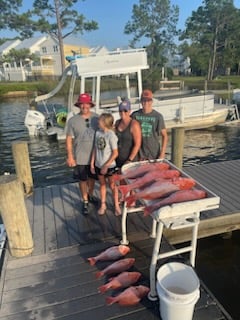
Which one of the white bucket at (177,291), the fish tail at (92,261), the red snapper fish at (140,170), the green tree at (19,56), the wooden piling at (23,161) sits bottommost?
the fish tail at (92,261)

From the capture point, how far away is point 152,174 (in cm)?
312

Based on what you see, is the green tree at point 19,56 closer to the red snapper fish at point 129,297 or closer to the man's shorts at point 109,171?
the man's shorts at point 109,171

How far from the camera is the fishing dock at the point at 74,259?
9.47ft

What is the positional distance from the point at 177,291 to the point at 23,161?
3885 millimetres

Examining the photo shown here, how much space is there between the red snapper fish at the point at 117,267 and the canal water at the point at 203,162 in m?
1.77

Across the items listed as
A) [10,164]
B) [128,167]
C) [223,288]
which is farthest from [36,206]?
A: [10,164]

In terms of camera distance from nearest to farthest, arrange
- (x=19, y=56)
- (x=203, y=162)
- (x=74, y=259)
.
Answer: (x=74, y=259)
(x=203, y=162)
(x=19, y=56)

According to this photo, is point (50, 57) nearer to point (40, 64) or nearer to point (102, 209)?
point (40, 64)

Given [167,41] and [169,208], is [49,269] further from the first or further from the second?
[167,41]

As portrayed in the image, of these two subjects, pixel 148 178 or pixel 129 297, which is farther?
pixel 148 178

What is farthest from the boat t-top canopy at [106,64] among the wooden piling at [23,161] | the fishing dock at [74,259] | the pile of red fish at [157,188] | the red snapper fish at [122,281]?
the red snapper fish at [122,281]

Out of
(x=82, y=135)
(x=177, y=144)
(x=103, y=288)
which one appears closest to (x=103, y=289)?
(x=103, y=288)

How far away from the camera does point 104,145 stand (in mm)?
4070

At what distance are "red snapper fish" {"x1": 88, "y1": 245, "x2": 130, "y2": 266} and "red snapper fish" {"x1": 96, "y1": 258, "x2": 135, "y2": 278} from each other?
158 mm
